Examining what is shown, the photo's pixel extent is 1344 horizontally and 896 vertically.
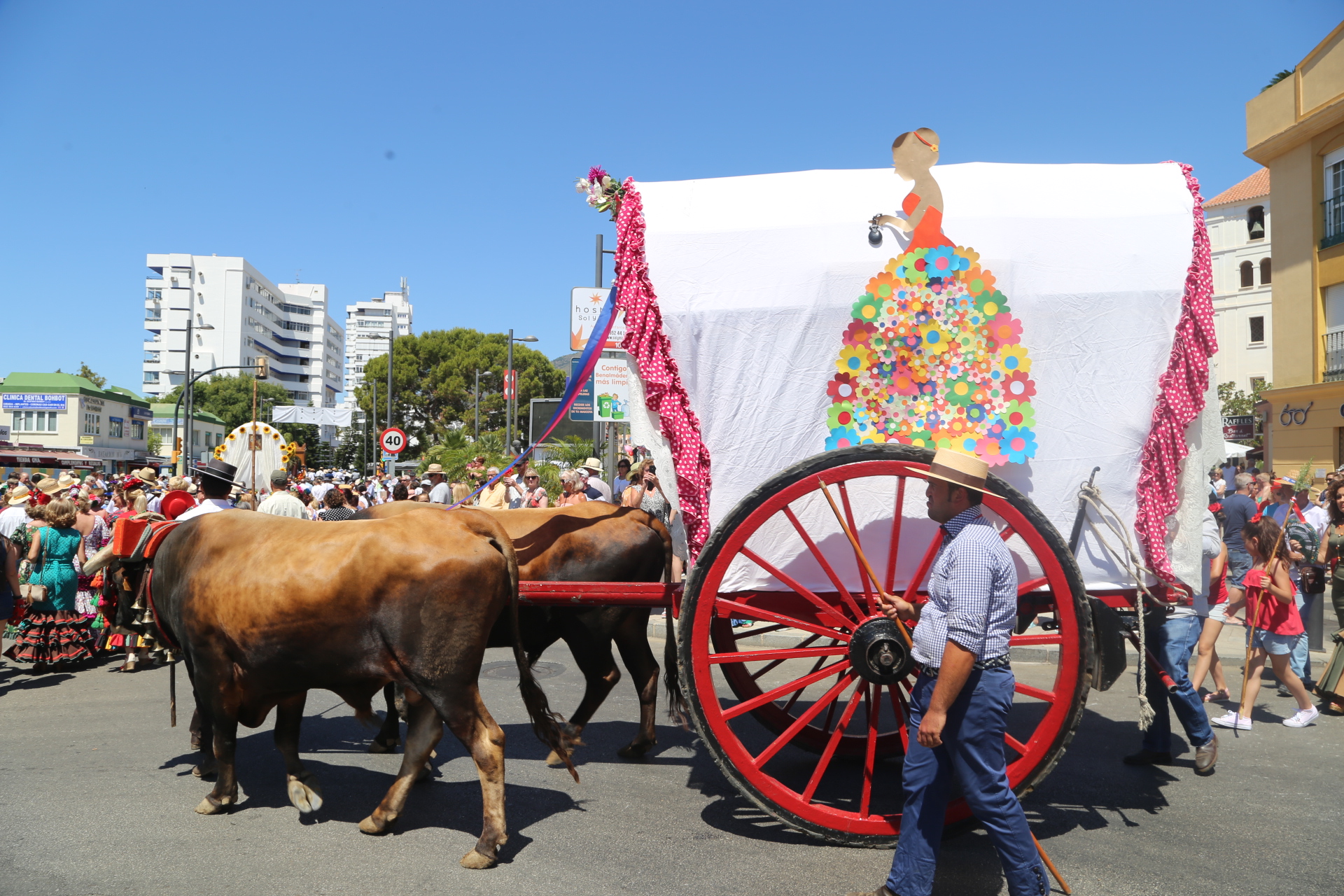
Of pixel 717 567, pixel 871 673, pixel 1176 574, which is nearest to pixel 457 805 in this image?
pixel 717 567

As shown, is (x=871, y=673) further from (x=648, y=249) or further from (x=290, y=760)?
(x=290, y=760)

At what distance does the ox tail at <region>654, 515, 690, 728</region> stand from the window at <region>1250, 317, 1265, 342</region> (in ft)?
134

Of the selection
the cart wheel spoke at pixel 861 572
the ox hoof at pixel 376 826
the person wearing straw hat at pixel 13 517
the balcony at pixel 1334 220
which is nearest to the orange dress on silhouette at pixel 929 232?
the cart wheel spoke at pixel 861 572

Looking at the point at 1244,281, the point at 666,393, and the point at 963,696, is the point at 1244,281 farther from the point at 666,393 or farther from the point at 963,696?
the point at 963,696

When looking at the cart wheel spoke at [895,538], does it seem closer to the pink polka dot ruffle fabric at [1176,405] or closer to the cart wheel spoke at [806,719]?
the cart wheel spoke at [806,719]

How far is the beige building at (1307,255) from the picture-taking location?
18500mm

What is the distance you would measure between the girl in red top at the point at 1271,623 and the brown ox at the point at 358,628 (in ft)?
16.9

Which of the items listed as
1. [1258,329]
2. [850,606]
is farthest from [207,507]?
[1258,329]

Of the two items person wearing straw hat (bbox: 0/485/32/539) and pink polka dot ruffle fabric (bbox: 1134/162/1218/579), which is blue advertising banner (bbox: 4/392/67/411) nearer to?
person wearing straw hat (bbox: 0/485/32/539)

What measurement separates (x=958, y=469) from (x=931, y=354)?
3.29 feet

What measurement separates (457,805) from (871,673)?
242 centimetres

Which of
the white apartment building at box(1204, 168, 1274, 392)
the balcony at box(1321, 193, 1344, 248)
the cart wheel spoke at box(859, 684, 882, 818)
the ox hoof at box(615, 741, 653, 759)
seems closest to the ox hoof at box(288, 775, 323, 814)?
the ox hoof at box(615, 741, 653, 759)

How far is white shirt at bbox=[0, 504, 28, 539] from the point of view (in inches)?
354

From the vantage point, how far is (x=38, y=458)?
43.1 m
